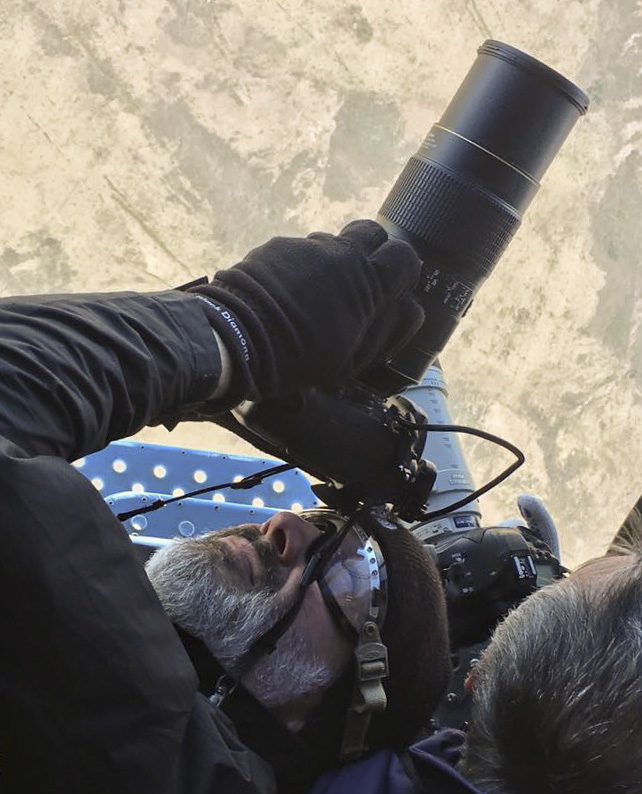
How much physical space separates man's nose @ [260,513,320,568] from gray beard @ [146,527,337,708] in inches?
1.1

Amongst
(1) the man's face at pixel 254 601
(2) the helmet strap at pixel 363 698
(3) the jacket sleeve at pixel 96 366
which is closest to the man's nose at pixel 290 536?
(1) the man's face at pixel 254 601

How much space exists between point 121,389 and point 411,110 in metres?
2.73

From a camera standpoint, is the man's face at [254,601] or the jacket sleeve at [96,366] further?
the man's face at [254,601]

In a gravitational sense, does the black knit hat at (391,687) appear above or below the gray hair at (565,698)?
below

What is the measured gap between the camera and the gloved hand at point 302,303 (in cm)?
75

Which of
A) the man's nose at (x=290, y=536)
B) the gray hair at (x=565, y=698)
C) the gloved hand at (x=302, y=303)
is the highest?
the gloved hand at (x=302, y=303)

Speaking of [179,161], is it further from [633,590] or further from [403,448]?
[633,590]

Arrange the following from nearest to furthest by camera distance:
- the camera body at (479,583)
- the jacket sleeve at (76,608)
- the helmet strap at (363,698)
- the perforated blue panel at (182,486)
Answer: the jacket sleeve at (76,608) < the helmet strap at (363,698) < the camera body at (479,583) < the perforated blue panel at (182,486)

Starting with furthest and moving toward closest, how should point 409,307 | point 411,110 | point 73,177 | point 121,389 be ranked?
point 411,110 < point 73,177 < point 409,307 < point 121,389

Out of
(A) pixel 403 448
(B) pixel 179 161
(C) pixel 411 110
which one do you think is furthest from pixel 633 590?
(C) pixel 411 110

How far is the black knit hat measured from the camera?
2.64ft

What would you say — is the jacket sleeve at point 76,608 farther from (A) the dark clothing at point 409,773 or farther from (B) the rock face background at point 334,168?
(B) the rock face background at point 334,168

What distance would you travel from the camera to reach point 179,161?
114 inches

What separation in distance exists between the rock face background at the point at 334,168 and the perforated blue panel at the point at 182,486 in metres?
1.26
